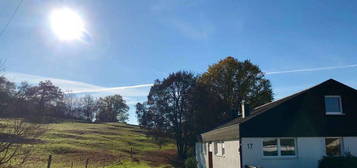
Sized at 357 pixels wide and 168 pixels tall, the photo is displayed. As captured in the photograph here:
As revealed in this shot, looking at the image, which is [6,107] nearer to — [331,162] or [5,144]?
[5,144]

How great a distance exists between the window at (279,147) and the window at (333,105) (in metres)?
3.14

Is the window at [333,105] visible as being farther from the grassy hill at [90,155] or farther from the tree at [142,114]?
the tree at [142,114]

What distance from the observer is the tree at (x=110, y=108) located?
96088mm

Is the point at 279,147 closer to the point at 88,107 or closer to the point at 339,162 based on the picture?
the point at 339,162

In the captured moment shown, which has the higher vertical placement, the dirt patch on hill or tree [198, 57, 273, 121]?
tree [198, 57, 273, 121]

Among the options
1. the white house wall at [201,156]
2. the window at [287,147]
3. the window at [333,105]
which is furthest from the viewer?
the white house wall at [201,156]

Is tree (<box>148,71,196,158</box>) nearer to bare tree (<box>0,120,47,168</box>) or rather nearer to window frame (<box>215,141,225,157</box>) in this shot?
window frame (<box>215,141,225,157</box>)

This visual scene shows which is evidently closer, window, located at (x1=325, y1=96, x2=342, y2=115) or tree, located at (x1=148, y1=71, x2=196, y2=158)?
window, located at (x1=325, y1=96, x2=342, y2=115)

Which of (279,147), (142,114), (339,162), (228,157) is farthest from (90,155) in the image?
(339,162)

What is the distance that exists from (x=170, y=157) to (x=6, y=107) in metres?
32.2

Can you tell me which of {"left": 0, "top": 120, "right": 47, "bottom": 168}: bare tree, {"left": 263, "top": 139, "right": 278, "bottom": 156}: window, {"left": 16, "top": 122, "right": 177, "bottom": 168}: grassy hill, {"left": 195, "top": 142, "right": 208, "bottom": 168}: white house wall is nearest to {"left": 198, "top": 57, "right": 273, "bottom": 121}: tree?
{"left": 16, "top": 122, "right": 177, "bottom": 168}: grassy hill

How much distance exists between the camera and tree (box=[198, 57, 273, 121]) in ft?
133

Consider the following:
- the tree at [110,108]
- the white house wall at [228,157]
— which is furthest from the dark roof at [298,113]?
the tree at [110,108]

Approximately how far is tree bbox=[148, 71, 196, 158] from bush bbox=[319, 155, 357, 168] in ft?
76.7
